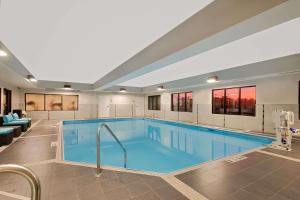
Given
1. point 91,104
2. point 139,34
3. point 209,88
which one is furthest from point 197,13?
point 91,104

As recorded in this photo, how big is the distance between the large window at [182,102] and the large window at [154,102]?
190 cm

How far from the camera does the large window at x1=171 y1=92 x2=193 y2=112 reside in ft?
35.2

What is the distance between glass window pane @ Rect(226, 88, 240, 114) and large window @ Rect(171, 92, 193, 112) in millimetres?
2555

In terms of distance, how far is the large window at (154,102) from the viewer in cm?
1373

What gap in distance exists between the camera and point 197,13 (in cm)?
258

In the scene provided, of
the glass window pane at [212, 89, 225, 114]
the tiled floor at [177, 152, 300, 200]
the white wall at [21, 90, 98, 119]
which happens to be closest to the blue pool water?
the tiled floor at [177, 152, 300, 200]

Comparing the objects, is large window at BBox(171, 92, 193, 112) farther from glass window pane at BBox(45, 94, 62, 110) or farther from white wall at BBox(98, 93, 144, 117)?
glass window pane at BBox(45, 94, 62, 110)

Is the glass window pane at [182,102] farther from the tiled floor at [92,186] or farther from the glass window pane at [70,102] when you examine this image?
the tiled floor at [92,186]

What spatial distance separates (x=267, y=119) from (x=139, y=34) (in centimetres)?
647

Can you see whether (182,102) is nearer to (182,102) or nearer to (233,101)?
(182,102)

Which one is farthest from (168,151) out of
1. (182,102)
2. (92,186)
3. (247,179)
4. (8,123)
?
(182,102)

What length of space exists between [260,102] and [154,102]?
27.9 ft

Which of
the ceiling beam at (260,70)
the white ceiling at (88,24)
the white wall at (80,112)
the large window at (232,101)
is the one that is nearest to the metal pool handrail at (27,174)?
the white ceiling at (88,24)

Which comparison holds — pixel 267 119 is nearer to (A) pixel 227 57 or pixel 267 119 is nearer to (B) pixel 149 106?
(A) pixel 227 57
